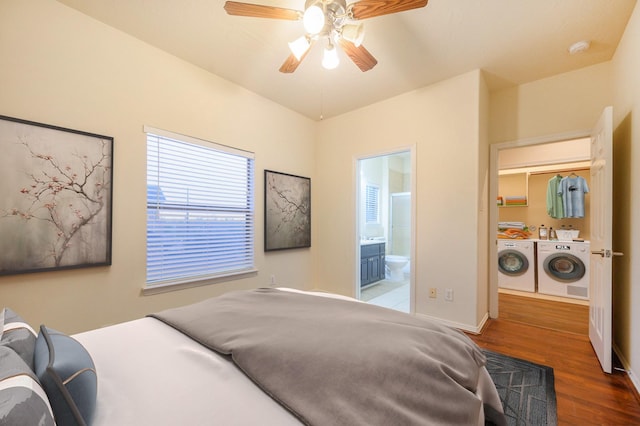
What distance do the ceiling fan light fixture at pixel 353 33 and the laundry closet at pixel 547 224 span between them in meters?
3.40

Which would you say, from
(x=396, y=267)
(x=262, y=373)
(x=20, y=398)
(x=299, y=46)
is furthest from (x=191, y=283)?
(x=396, y=267)

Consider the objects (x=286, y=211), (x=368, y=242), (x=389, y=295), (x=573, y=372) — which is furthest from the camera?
(x=368, y=242)

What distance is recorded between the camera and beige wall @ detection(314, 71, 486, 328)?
2811mm

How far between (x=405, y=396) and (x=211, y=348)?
80cm

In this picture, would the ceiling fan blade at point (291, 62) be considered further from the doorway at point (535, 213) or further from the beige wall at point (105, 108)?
the doorway at point (535, 213)

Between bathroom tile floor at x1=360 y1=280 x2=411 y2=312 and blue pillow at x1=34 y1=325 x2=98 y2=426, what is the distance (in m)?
3.37

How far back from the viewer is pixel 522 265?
4.30 meters

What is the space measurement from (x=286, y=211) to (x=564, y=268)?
4178 millimetres

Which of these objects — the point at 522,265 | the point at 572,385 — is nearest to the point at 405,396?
the point at 572,385

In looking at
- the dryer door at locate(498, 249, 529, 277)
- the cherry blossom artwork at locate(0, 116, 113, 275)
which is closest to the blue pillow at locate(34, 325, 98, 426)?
the cherry blossom artwork at locate(0, 116, 113, 275)

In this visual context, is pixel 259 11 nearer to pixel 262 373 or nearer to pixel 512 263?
pixel 262 373

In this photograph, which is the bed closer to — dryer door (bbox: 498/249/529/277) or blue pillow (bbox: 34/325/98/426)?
blue pillow (bbox: 34/325/98/426)

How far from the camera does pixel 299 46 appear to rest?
6.22 feet

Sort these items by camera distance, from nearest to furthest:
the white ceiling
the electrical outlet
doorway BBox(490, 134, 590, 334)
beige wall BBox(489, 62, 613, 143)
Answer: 1. the white ceiling
2. beige wall BBox(489, 62, 613, 143)
3. the electrical outlet
4. doorway BBox(490, 134, 590, 334)
